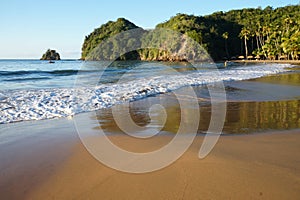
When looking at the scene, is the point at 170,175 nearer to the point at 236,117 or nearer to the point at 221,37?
the point at 236,117

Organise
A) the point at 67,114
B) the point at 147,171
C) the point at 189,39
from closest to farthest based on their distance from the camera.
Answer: the point at 147,171
the point at 67,114
the point at 189,39

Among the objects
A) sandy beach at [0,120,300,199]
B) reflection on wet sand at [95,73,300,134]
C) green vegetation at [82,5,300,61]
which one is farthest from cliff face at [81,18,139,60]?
sandy beach at [0,120,300,199]

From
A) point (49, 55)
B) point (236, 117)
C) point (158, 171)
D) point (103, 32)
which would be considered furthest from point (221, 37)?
point (158, 171)

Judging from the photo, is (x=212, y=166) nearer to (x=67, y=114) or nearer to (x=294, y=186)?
(x=294, y=186)

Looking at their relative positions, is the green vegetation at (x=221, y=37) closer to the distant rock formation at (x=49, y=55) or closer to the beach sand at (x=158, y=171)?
the distant rock formation at (x=49, y=55)

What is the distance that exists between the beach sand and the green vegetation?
6752 centimetres

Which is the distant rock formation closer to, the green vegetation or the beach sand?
the green vegetation

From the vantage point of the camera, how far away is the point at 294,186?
8.70 feet

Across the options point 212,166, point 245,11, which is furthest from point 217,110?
point 245,11

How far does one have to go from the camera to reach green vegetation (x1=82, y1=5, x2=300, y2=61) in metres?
72.0

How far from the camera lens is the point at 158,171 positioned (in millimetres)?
3139

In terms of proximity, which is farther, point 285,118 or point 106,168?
point 285,118

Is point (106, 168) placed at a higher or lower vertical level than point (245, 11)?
lower

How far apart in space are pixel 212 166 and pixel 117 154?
4.47ft
